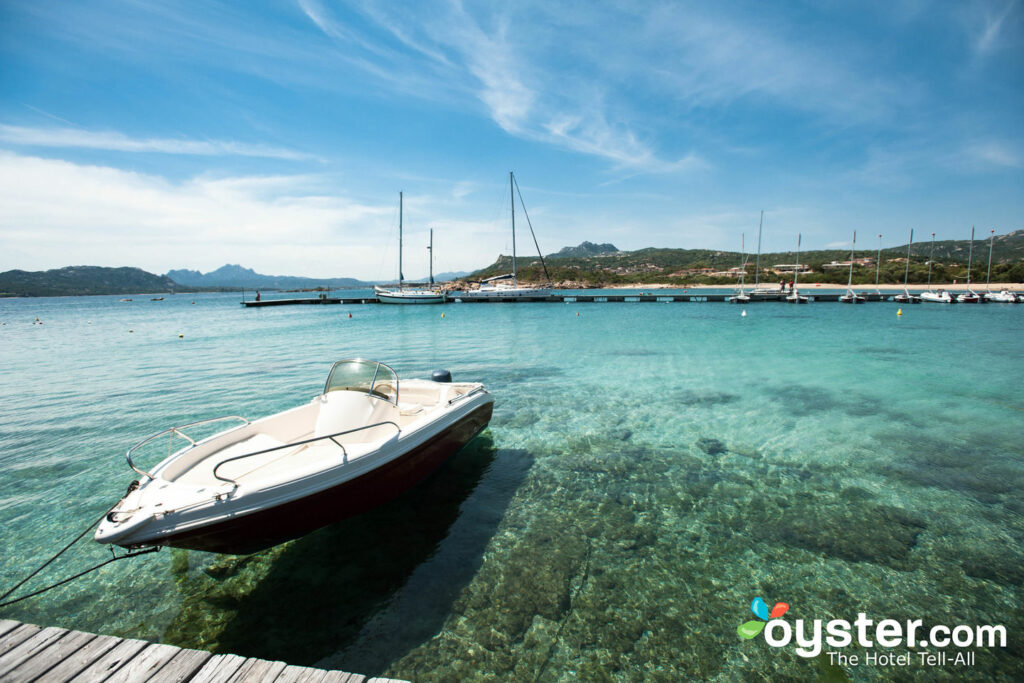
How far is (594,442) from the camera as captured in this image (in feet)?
27.2

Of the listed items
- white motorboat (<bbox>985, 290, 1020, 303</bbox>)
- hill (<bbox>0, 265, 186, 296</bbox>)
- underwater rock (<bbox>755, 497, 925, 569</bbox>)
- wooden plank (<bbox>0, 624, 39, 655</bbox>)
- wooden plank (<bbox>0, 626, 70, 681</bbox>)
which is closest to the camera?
wooden plank (<bbox>0, 626, 70, 681</bbox>)

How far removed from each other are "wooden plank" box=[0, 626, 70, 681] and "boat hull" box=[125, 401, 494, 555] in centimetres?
67

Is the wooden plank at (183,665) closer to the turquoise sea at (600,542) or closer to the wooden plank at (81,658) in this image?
the wooden plank at (81,658)

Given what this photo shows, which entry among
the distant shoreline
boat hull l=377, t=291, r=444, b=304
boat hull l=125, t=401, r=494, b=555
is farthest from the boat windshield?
the distant shoreline

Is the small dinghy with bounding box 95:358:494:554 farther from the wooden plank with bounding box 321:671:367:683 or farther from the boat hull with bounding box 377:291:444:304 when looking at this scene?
the boat hull with bounding box 377:291:444:304

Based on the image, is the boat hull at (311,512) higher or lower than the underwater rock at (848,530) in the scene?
higher

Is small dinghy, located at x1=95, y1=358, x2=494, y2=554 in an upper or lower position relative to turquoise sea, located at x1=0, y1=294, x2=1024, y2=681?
upper

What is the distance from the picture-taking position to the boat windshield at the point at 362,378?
244 inches

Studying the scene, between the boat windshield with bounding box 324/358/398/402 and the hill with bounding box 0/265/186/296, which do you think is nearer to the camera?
the boat windshield with bounding box 324/358/398/402

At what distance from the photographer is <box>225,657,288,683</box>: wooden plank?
262cm

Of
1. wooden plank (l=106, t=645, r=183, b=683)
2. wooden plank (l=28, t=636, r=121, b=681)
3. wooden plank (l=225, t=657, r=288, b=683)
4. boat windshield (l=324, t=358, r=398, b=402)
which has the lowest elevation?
wooden plank (l=28, t=636, r=121, b=681)

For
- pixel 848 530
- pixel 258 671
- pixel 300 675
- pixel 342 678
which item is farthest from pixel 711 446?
pixel 258 671

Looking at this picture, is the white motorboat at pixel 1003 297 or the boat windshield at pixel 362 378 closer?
the boat windshield at pixel 362 378

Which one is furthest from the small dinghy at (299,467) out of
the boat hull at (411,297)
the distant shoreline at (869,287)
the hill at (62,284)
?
the hill at (62,284)
